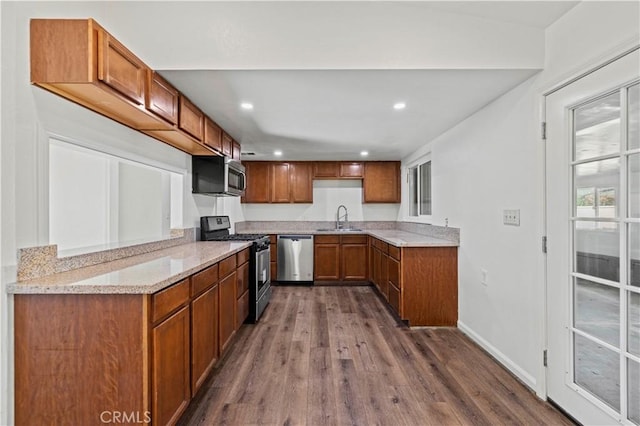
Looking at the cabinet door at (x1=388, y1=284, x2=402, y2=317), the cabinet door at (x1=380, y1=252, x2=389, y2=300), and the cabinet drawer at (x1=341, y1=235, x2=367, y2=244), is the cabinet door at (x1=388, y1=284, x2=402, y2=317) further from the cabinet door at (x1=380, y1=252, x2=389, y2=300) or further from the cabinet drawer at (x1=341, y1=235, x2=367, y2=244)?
the cabinet drawer at (x1=341, y1=235, x2=367, y2=244)

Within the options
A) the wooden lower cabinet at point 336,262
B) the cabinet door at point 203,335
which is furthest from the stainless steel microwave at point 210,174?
the wooden lower cabinet at point 336,262

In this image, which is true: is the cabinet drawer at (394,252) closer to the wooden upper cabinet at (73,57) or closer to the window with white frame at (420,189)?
the window with white frame at (420,189)

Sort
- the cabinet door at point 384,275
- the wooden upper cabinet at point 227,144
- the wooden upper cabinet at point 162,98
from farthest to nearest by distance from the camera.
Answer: the cabinet door at point 384,275
the wooden upper cabinet at point 227,144
the wooden upper cabinet at point 162,98

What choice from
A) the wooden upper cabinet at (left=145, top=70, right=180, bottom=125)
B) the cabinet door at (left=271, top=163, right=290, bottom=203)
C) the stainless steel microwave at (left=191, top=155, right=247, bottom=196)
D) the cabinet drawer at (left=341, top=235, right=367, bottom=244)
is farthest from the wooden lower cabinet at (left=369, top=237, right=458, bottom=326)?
the cabinet door at (left=271, top=163, right=290, bottom=203)

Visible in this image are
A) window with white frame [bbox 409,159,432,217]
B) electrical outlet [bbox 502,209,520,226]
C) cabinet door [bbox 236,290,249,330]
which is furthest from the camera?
window with white frame [bbox 409,159,432,217]

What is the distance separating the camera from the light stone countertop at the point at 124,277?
1424mm

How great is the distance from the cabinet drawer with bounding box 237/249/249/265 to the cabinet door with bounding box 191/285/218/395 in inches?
27.3

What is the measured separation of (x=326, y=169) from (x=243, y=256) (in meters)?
2.82

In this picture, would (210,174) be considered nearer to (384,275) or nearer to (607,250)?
(384,275)

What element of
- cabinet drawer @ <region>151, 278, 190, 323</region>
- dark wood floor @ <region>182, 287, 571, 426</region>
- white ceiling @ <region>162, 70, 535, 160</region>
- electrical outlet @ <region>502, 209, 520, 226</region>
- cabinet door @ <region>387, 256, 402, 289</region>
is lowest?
dark wood floor @ <region>182, 287, 571, 426</region>

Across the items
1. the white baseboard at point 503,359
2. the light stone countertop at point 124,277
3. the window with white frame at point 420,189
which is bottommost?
the white baseboard at point 503,359

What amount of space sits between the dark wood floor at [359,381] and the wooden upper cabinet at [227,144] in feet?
6.32

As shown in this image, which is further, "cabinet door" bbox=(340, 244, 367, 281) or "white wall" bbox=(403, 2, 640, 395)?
"cabinet door" bbox=(340, 244, 367, 281)

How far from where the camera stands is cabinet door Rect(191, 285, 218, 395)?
1.95 metres
